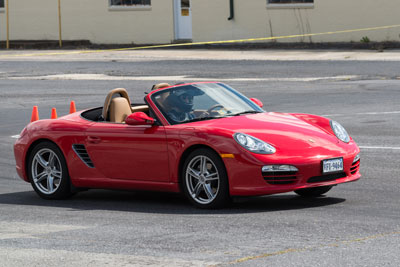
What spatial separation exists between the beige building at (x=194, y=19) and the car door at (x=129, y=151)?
24655 mm

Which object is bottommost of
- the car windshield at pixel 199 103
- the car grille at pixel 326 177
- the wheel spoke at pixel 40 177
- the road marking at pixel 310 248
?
the road marking at pixel 310 248

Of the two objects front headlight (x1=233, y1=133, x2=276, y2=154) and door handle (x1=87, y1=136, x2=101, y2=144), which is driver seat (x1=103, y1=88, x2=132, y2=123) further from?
front headlight (x1=233, y1=133, x2=276, y2=154)

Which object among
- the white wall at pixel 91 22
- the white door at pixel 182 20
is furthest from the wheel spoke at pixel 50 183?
the white door at pixel 182 20

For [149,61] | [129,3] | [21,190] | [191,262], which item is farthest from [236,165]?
[129,3]

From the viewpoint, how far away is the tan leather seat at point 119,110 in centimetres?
1030

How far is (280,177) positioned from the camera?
888cm

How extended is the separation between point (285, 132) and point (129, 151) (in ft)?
5.47

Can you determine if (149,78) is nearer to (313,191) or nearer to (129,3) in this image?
(129,3)

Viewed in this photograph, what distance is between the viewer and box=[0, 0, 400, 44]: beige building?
34.0 metres

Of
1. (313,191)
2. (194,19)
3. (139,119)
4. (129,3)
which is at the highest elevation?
(129,3)

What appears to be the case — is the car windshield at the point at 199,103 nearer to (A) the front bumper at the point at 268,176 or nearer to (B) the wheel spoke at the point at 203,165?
(B) the wheel spoke at the point at 203,165

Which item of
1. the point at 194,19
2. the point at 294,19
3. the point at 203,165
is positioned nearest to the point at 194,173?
the point at 203,165

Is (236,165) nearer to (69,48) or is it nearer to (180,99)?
Answer: (180,99)

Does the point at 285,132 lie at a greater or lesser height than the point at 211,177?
greater
